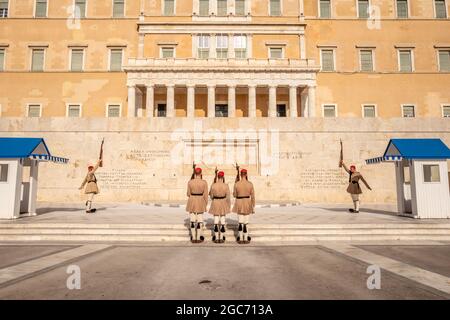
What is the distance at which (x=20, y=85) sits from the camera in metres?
33.7

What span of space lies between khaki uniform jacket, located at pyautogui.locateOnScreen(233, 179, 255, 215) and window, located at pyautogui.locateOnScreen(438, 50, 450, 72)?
37.6 meters

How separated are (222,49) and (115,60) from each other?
495 inches

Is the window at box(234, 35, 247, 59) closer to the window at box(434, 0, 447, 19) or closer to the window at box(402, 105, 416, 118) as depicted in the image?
the window at box(402, 105, 416, 118)

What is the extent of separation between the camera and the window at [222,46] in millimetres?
34281

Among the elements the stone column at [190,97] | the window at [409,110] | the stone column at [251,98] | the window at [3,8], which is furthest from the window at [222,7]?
the window at [3,8]

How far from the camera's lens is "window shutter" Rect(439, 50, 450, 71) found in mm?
34375

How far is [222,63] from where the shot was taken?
105 feet

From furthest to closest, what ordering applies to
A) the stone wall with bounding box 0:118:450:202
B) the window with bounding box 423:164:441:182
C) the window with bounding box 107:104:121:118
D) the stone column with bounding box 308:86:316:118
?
the window with bounding box 107:104:121:118
the stone column with bounding box 308:86:316:118
the stone wall with bounding box 0:118:450:202
the window with bounding box 423:164:441:182

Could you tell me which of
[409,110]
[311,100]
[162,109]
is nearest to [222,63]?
[162,109]

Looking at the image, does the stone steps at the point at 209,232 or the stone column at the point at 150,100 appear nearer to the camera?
the stone steps at the point at 209,232

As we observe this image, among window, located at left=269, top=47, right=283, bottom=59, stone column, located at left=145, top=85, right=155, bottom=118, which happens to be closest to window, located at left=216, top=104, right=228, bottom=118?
stone column, located at left=145, top=85, right=155, bottom=118

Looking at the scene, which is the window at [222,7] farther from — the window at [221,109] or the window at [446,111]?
the window at [446,111]

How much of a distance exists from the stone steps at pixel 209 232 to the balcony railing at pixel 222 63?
25344 millimetres

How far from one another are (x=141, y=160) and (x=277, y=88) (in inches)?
809
